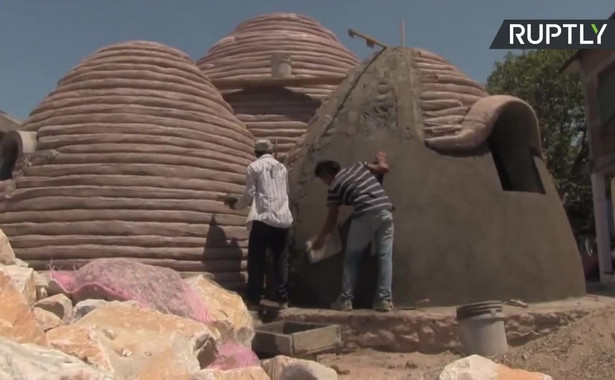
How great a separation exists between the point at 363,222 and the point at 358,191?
25 cm

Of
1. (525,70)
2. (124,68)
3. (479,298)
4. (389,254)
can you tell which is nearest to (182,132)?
(124,68)

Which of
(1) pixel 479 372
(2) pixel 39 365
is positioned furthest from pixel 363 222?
(2) pixel 39 365

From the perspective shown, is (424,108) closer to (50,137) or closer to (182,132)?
(182,132)

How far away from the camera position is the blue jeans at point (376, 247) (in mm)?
5180

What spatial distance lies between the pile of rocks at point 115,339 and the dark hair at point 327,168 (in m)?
1.44

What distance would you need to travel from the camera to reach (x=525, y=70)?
2120cm

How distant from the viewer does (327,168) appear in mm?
5527

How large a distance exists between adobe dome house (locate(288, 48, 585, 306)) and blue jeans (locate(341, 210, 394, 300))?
18 centimetres

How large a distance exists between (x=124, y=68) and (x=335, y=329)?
3.75m

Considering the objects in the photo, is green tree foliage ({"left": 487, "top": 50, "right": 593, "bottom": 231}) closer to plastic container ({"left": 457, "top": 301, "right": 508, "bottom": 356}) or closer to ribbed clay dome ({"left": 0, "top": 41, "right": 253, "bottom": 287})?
ribbed clay dome ({"left": 0, "top": 41, "right": 253, "bottom": 287})

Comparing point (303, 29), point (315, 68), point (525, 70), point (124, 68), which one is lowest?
point (124, 68)

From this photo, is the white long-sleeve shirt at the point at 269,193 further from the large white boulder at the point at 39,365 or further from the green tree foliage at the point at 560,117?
the green tree foliage at the point at 560,117

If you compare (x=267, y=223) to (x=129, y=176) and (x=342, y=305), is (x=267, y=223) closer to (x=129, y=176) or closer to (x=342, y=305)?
(x=342, y=305)

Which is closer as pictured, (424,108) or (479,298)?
(479,298)
